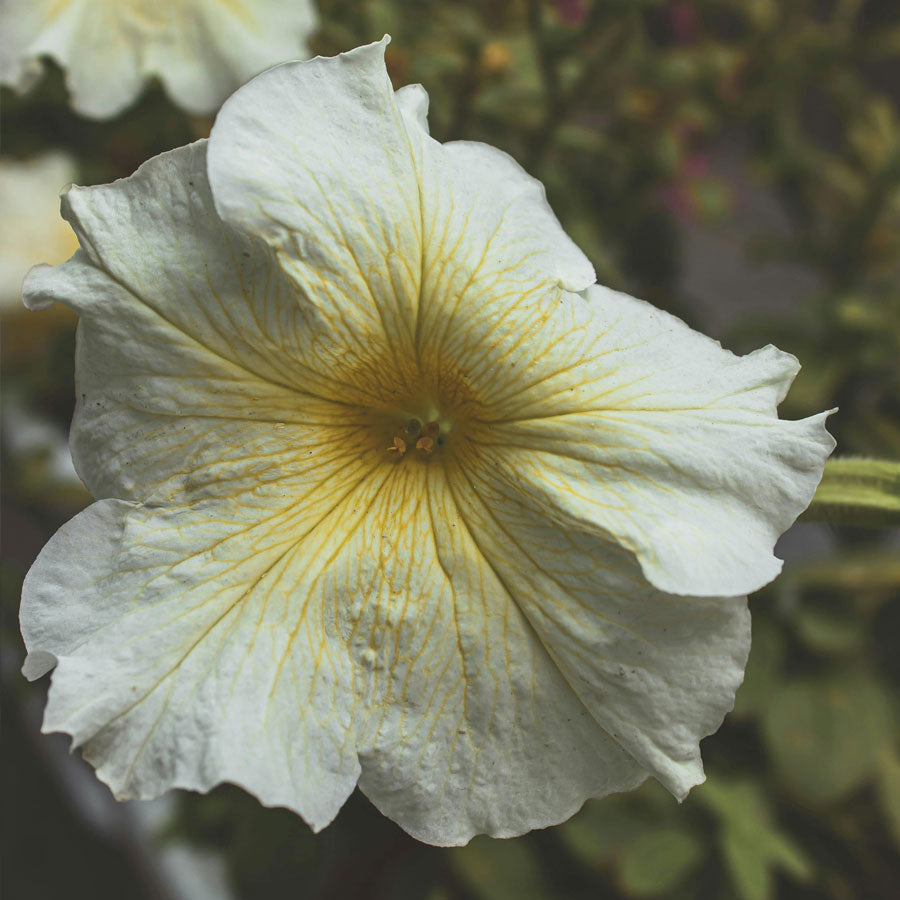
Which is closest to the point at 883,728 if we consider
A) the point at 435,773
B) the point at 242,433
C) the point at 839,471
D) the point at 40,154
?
the point at 839,471

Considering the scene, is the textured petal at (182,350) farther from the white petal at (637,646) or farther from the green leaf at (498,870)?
the green leaf at (498,870)

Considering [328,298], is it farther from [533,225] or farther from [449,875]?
[449,875]

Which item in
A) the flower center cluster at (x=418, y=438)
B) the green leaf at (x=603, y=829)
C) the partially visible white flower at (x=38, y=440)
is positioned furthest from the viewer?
the partially visible white flower at (x=38, y=440)

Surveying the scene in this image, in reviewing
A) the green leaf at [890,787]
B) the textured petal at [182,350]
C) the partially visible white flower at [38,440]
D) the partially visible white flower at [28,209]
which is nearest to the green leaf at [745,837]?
the green leaf at [890,787]

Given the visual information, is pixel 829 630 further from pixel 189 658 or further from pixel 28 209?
pixel 28 209

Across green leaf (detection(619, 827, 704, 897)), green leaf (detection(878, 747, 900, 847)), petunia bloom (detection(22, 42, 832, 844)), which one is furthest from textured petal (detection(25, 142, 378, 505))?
green leaf (detection(878, 747, 900, 847))

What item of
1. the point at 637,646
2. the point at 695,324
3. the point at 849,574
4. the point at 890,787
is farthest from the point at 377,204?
the point at 890,787

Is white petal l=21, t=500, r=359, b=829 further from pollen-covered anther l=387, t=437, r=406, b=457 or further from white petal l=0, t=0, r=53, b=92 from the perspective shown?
white petal l=0, t=0, r=53, b=92
